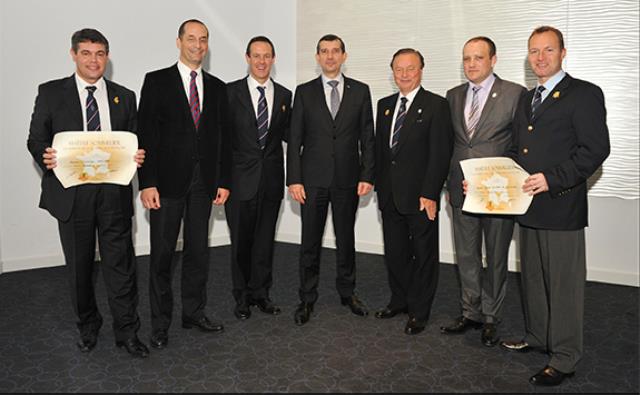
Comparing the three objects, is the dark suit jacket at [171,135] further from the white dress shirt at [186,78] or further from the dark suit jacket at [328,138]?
the dark suit jacket at [328,138]

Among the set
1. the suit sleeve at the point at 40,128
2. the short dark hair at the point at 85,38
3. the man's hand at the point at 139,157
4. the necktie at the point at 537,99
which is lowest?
the man's hand at the point at 139,157

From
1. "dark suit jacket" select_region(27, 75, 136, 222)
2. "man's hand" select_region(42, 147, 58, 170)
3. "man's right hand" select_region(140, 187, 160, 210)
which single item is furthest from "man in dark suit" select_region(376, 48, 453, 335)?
"man's hand" select_region(42, 147, 58, 170)

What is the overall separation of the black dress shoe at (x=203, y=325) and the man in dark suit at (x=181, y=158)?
230 millimetres

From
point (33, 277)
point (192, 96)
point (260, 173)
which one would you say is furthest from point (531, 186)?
point (33, 277)

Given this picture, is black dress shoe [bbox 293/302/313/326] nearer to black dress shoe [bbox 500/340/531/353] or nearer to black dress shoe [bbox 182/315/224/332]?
black dress shoe [bbox 182/315/224/332]

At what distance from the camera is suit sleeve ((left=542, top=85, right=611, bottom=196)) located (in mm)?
2783

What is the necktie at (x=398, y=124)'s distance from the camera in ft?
12.0

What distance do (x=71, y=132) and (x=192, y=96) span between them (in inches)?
28.9

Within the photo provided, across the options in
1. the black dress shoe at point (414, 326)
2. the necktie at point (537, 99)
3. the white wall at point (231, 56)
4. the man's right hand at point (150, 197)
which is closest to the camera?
the necktie at point (537, 99)

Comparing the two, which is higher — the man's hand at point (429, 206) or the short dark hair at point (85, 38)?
the short dark hair at point (85, 38)

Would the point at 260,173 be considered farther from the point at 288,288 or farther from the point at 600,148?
the point at 600,148

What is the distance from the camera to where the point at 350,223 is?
12.9 feet

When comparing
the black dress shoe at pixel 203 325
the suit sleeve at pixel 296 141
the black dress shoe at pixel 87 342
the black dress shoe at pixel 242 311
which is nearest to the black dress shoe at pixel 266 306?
the black dress shoe at pixel 242 311

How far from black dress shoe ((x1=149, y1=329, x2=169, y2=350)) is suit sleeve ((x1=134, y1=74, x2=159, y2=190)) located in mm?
874
